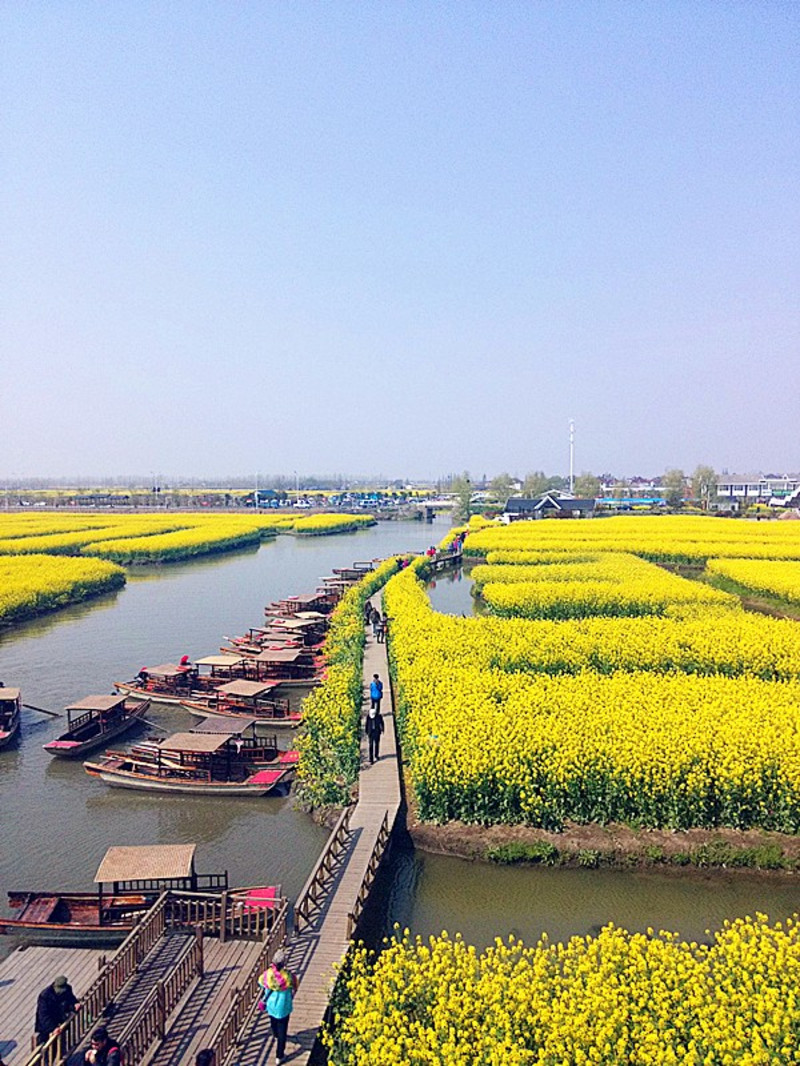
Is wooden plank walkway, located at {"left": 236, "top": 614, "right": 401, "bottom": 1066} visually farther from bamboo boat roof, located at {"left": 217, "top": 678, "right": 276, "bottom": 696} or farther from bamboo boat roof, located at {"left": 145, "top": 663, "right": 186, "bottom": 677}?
bamboo boat roof, located at {"left": 145, "top": 663, "right": 186, "bottom": 677}

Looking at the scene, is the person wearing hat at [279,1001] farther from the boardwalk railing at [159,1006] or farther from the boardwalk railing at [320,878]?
the boardwalk railing at [320,878]

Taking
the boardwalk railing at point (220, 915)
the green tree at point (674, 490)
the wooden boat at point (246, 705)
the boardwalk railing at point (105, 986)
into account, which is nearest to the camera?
the boardwalk railing at point (105, 986)

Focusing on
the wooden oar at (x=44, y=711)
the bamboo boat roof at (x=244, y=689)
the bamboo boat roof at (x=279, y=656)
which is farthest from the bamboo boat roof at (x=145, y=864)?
the bamboo boat roof at (x=279, y=656)

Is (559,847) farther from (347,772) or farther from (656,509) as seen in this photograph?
(656,509)

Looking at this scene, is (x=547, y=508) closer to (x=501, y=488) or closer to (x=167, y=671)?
(x=501, y=488)

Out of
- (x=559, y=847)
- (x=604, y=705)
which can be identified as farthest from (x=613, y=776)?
(x=604, y=705)

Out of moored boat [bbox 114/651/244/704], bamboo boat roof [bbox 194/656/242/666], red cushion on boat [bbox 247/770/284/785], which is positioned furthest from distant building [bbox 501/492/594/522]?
red cushion on boat [bbox 247/770/284/785]
